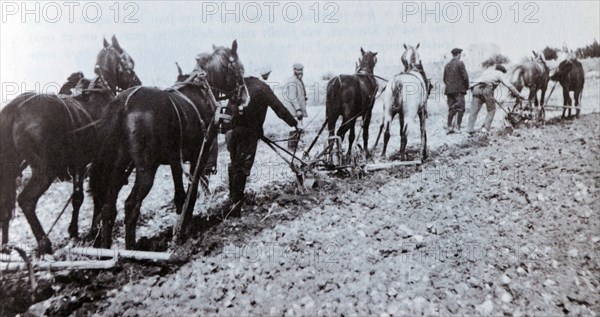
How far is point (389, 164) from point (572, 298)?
10.4 ft

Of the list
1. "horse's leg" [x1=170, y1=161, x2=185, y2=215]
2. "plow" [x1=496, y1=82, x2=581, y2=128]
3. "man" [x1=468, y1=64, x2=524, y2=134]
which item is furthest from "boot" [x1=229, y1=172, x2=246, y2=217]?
"plow" [x1=496, y1=82, x2=581, y2=128]

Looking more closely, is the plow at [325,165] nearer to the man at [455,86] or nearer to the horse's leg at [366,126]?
the horse's leg at [366,126]

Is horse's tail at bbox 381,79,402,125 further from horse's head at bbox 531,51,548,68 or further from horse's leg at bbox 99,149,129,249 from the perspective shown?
horse's leg at bbox 99,149,129,249

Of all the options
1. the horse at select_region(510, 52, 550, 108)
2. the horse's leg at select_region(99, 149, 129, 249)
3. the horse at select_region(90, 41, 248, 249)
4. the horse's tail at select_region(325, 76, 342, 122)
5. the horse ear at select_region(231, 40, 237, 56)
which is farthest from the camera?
the horse at select_region(510, 52, 550, 108)

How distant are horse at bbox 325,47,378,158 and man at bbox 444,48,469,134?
172cm

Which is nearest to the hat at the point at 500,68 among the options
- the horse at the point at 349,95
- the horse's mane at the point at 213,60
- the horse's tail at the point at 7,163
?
the horse at the point at 349,95

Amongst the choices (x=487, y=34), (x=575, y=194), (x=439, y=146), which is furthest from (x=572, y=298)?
(x=439, y=146)

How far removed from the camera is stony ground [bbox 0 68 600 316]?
11.2 ft

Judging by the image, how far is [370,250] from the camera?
4.05 m

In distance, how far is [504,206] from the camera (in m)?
4.83

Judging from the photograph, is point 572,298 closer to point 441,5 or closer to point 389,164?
point 389,164

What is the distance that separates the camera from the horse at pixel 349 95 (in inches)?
259

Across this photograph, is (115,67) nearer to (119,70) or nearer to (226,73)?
(119,70)

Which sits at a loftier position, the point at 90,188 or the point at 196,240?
the point at 90,188
